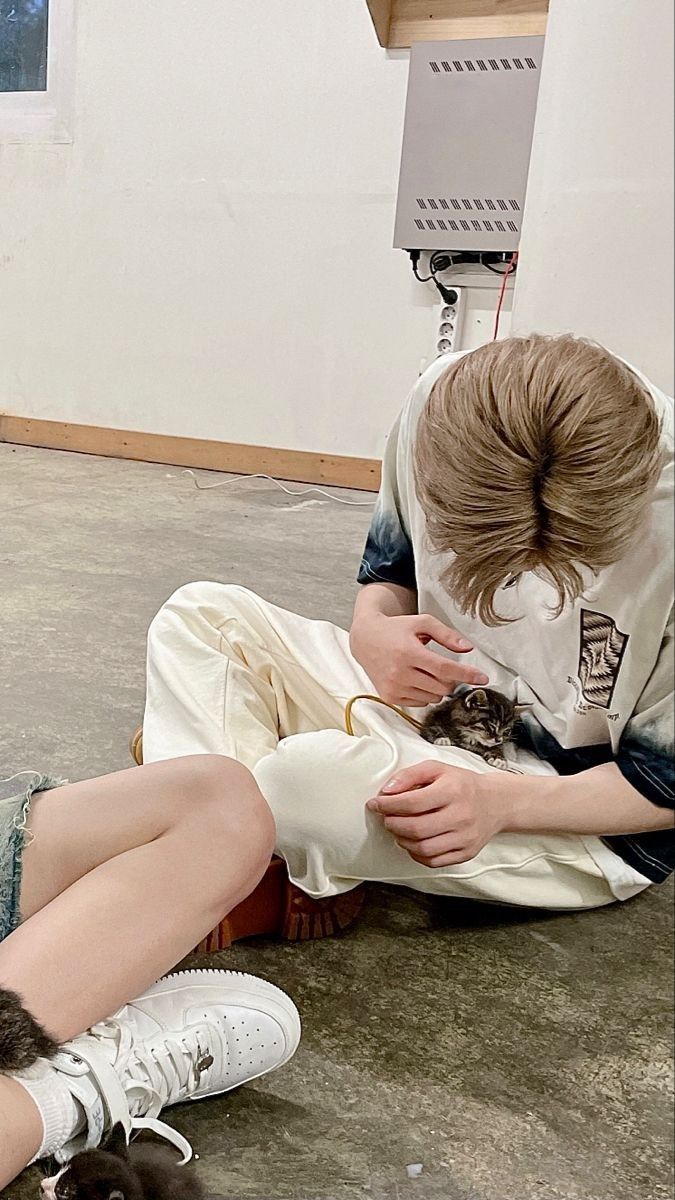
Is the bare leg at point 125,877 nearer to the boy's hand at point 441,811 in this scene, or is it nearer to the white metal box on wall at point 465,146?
the boy's hand at point 441,811

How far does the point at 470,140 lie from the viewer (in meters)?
0.47

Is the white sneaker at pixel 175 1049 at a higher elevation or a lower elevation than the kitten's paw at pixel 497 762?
lower

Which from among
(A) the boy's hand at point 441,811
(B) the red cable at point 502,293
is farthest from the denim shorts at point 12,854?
(B) the red cable at point 502,293

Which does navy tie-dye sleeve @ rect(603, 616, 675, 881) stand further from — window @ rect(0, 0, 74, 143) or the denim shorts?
window @ rect(0, 0, 74, 143)

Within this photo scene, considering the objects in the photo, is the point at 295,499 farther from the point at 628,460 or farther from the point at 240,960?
the point at 628,460

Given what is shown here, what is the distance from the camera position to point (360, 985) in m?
0.45

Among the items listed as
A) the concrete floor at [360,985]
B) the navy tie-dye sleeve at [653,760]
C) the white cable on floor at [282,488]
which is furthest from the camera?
the white cable on floor at [282,488]

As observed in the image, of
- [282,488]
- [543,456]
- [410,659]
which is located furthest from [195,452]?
[543,456]

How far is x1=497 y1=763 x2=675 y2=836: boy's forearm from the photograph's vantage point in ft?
1.40

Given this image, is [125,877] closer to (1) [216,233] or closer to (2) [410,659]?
(2) [410,659]

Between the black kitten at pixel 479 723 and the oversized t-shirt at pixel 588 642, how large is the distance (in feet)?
0.04

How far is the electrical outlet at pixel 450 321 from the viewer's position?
1.66 feet

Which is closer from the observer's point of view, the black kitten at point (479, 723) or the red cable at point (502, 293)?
the red cable at point (502, 293)

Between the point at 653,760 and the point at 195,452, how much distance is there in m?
0.31
